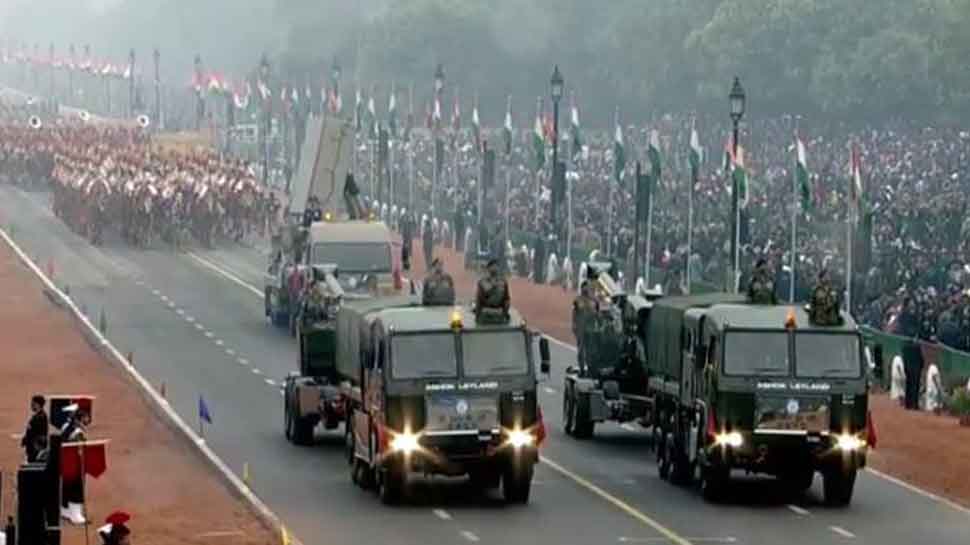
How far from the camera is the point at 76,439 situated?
35500 millimetres

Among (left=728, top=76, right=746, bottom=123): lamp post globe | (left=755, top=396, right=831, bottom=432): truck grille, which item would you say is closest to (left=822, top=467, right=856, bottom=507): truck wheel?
(left=755, top=396, right=831, bottom=432): truck grille

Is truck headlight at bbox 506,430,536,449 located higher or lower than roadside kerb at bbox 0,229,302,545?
higher

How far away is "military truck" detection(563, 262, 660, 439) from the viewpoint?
49.3 m

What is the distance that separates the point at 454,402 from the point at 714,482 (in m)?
3.63

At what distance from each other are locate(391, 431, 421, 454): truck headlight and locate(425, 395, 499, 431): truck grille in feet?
0.70

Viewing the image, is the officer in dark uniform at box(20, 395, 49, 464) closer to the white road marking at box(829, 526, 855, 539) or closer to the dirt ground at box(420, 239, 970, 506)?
the white road marking at box(829, 526, 855, 539)

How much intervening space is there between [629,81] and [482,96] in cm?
810

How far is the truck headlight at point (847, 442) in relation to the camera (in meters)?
42.0

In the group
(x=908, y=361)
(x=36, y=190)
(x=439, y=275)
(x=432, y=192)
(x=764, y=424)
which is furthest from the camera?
(x=36, y=190)

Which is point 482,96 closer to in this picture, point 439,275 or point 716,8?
point 716,8

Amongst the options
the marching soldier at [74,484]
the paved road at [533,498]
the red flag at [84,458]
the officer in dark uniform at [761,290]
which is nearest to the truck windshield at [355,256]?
the paved road at [533,498]

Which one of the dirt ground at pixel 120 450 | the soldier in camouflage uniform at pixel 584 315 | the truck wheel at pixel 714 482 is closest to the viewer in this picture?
the dirt ground at pixel 120 450

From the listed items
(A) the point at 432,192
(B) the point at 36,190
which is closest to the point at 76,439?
(A) the point at 432,192

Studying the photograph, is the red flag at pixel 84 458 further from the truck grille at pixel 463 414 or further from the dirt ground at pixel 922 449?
the dirt ground at pixel 922 449
